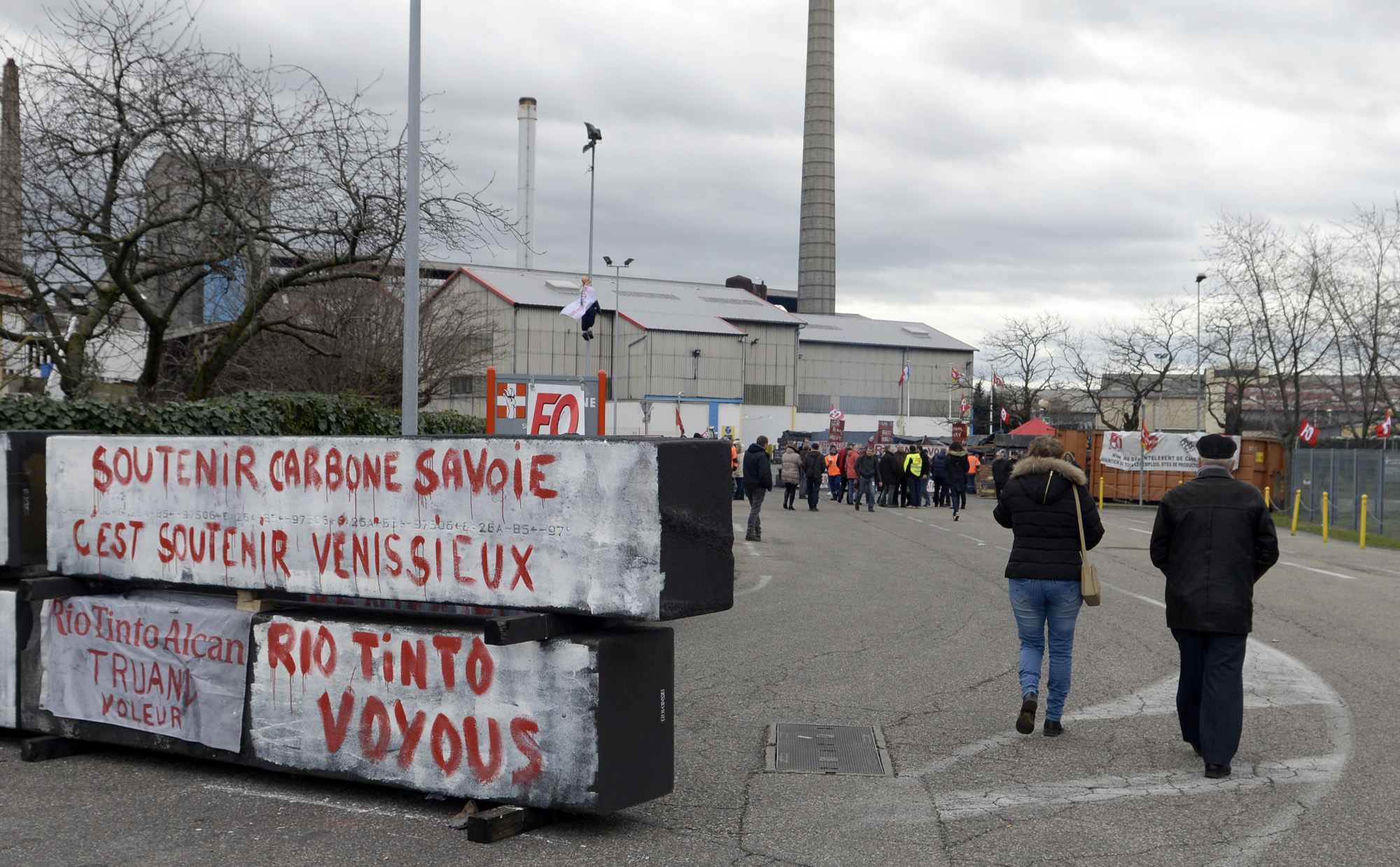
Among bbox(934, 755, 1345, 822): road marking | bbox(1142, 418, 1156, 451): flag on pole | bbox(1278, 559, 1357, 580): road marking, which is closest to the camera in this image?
bbox(934, 755, 1345, 822): road marking

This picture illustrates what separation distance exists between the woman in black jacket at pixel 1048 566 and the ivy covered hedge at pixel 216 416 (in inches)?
205

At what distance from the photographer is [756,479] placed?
2120 cm

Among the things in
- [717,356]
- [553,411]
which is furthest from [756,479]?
[717,356]

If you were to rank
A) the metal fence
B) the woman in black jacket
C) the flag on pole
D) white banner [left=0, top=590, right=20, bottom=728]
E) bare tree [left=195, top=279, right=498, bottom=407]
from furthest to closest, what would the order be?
the flag on pole, bare tree [left=195, top=279, right=498, bottom=407], the metal fence, the woman in black jacket, white banner [left=0, top=590, right=20, bottom=728]

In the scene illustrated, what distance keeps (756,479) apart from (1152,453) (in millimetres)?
21783

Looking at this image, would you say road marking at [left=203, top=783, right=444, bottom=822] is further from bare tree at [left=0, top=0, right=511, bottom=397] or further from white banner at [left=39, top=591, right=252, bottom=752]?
bare tree at [left=0, top=0, right=511, bottom=397]

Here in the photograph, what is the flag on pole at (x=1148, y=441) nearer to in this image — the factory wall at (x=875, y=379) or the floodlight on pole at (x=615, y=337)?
the floodlight on pole at (x=615, y=337)

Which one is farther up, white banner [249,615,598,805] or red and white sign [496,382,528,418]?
red and white sign [496,382,528,418]

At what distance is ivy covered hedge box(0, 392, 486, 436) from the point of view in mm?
10336

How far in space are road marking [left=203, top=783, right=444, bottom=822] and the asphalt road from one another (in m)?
0.02

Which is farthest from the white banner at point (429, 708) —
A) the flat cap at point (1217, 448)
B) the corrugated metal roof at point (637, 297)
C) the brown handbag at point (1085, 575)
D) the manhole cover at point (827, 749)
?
the corrugated metal roof at point (637, 297)

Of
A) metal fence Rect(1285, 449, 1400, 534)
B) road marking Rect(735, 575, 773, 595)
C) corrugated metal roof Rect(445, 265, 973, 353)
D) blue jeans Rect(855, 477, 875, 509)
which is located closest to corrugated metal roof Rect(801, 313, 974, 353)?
corrugated metal roof Rect(445, 265, 973, 353)

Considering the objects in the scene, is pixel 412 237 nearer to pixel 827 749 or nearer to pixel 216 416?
pixel 216 416

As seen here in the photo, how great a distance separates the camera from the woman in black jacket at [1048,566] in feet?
23.0
